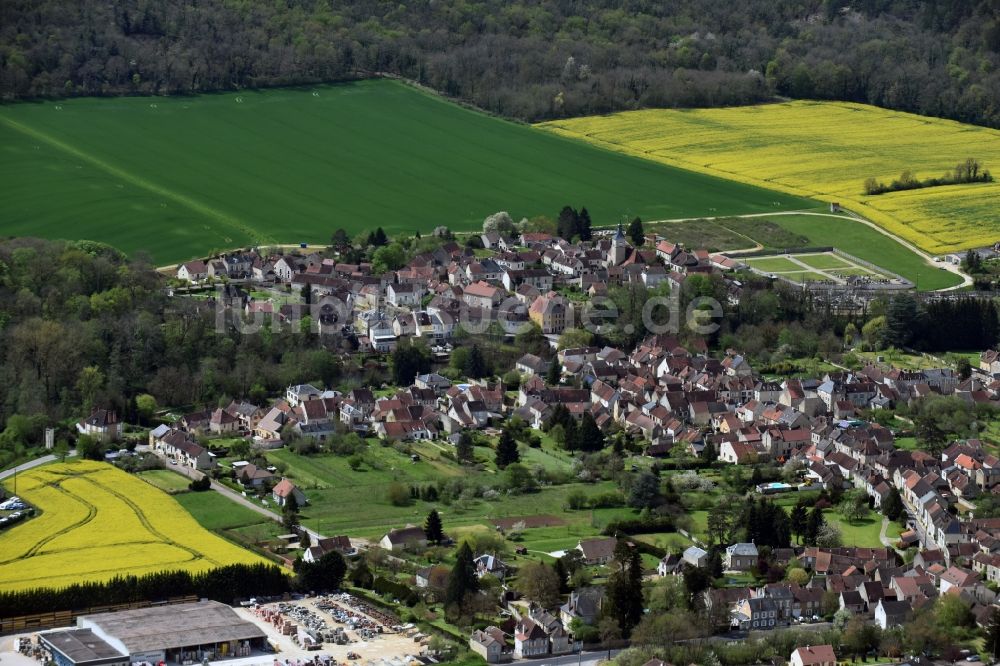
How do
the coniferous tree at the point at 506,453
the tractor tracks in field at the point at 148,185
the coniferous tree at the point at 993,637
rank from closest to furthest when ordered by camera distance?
the coniferous tree at the point at 993,637
the coniferous tree at the point at 506,453
the tractor tracks in field at the point at 148,185

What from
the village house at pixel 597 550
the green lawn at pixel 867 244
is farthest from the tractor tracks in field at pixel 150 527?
the green lawn at pixel 867 244

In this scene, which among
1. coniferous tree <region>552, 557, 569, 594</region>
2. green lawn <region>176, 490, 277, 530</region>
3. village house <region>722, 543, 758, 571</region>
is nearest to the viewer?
coniferous tree <region>552, 557, 569, 594</region>

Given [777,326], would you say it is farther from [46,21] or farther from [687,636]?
[46,21]

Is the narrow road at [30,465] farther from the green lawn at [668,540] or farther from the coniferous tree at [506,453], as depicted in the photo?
the green lawn at [668,540]

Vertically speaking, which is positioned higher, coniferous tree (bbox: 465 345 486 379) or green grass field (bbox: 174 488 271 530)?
coniferous tree (bbox: 465 345 486 379)

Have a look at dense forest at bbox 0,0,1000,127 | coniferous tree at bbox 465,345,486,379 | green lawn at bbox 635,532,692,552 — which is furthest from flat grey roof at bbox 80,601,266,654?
dense forest at bbox 0,0,1000,127

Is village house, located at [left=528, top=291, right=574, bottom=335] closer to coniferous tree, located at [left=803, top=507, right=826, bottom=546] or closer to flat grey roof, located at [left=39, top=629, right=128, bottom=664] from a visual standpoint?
coniferous tree, located at [left=803, top=507, right=826, bottom=546]

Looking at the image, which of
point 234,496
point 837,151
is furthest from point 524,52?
point 234,496
